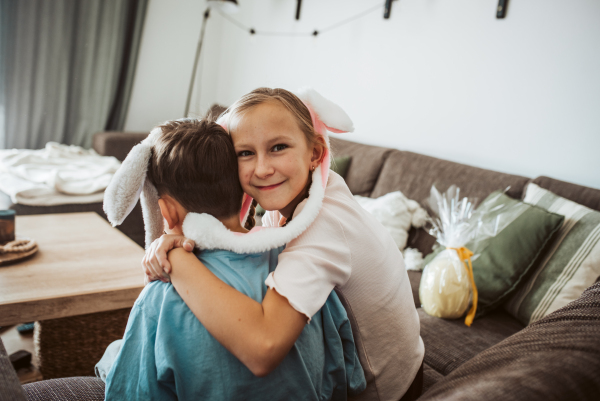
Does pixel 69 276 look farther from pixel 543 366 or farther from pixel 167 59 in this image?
pixel 167 59

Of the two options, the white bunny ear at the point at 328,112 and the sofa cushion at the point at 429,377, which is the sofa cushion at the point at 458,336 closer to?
the sofa cushion at the point at 429,377

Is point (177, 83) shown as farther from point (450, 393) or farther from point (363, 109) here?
point (450, 393)

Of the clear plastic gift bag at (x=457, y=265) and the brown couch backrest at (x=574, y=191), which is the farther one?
the brown couch backrest at (x=574, y=191)

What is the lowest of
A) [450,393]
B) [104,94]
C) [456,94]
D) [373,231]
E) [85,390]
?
[85,390]

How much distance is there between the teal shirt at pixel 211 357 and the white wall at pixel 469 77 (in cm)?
159

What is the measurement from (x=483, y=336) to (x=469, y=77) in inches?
56.0

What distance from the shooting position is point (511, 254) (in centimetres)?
Result: 147

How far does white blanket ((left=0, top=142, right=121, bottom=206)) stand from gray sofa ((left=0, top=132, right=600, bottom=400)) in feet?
0.97

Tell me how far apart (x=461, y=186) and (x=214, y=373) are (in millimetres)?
1559

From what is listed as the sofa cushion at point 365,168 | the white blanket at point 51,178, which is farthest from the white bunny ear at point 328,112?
the white blanket at point 51,178

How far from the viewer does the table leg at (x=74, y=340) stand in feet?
4.72

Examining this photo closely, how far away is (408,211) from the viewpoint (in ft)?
6.45

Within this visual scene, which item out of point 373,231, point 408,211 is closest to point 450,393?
point 373,231

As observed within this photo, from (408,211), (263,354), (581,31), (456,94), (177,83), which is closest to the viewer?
(263,354)
